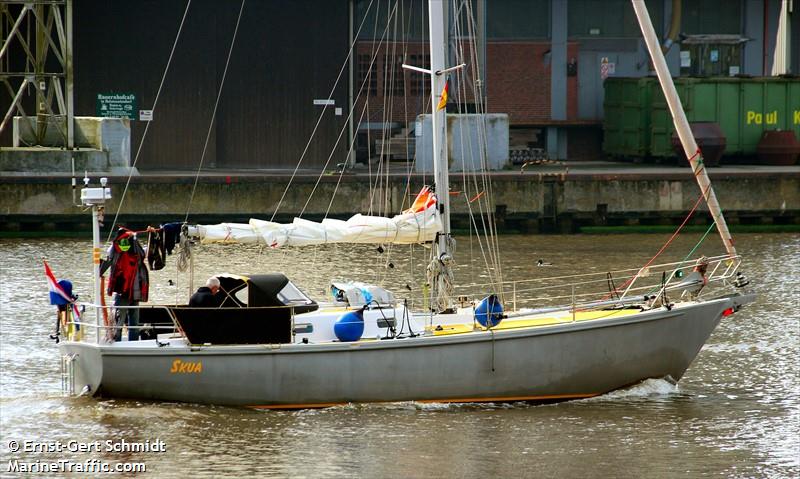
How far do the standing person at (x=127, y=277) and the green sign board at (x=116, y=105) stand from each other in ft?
73.6

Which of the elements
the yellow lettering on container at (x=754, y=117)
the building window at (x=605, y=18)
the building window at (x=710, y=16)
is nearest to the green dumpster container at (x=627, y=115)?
the building window at (x=605, y=18)

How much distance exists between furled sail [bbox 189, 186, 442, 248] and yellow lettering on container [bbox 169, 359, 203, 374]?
6.02 ft

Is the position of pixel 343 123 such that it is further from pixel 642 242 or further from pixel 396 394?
pixel 396 394

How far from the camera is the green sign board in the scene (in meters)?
39.9

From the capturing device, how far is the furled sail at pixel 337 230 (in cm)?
1847

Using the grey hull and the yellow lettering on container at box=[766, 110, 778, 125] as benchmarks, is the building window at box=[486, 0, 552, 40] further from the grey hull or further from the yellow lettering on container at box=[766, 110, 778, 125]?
the grey hull

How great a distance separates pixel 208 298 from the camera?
1800cm

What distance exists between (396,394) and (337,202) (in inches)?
725

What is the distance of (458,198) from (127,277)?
63.5 ft

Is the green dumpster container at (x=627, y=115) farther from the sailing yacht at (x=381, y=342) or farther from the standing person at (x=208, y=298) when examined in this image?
the standing person at (x=208, y=298)

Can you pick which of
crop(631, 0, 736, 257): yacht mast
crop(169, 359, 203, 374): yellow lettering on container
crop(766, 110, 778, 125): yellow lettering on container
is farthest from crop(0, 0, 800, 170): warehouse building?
crop(169, 359, 203, 374): yellow lettering on container

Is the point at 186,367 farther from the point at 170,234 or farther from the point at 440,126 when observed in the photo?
the point at 440,126

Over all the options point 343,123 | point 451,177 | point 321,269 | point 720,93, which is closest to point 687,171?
point 720,93

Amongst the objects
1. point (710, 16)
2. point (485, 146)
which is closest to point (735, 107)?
point (710, 16)
